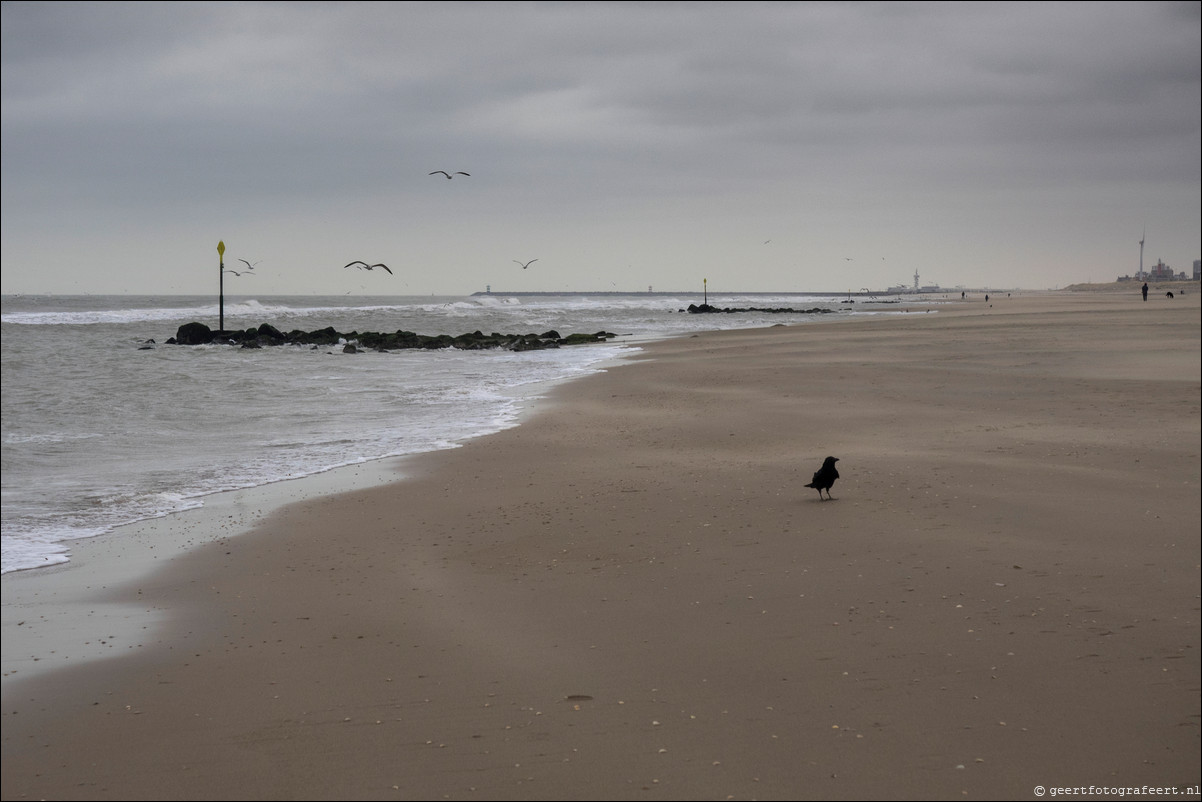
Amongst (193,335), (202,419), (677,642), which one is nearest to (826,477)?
(677,642)

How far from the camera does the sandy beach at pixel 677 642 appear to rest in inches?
132

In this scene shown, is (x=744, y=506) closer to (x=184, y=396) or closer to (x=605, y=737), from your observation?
(x=605, y=737)

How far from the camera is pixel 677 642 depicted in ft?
14.7

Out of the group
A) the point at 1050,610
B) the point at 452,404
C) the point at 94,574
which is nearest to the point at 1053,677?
the point at 1050,610

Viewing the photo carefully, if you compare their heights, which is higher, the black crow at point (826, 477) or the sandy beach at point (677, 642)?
the black crow at point (826, 477)

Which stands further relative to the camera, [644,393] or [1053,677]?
[644,393]

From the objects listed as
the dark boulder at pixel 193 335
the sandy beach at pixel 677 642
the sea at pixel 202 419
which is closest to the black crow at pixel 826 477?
the sandy beach at pixel 677 642

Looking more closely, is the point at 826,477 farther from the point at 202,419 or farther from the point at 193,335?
the point at 193,335

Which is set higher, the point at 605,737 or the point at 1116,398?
the point at 1116,398

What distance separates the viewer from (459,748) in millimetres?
3527

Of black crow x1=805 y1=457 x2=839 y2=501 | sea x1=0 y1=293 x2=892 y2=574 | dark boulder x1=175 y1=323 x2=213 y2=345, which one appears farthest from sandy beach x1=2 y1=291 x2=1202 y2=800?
dark boulder x1=175 y1=323 x2=213 y2=345

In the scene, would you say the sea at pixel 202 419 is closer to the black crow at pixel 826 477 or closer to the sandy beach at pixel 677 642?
the sandy beach at pixel 677 642

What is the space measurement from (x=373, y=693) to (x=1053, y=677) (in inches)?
119

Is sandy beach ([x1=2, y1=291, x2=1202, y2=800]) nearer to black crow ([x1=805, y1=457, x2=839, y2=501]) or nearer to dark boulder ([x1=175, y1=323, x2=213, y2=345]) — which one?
black crow ([x1=805, y1=457, x2=839, y2=501])
